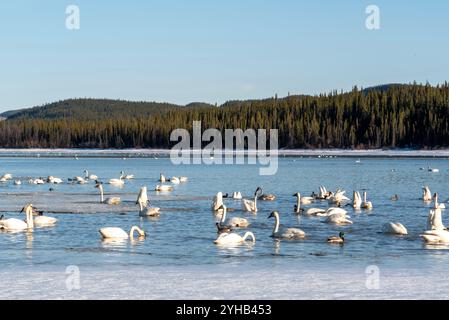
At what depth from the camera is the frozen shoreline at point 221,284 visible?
44.7ft

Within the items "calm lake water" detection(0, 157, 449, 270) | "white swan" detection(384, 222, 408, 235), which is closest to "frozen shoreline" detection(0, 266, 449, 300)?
"calm lake water" detection(0, 157, 449, 270)

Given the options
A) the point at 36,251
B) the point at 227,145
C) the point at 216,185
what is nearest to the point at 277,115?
the point at 227,145

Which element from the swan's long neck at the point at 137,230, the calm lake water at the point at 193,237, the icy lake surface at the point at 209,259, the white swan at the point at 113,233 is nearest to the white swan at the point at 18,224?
the icy lake surface at the point at 209,259

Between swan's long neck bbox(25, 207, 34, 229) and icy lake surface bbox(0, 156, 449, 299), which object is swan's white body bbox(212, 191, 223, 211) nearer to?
icy lake surface bbox(0, 156, 449, 299)

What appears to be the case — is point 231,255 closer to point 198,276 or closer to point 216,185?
point 198,276

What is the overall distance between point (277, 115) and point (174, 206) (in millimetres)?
134178

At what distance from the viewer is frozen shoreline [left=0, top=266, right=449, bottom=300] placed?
13609mm

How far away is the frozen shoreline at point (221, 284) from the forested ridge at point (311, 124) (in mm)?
125135

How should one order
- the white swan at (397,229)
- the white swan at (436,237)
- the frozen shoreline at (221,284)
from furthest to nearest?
1. the white swan at (397,229)
2. the white swan at (436,237)
3. the frozen shoreline at (221,284)

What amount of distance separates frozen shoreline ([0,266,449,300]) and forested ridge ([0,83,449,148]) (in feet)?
411

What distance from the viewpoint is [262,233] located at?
23438mm

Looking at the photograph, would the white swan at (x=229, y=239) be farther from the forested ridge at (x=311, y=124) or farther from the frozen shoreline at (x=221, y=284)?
the forested ridge at (x=311, y=124)

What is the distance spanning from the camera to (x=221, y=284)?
48.1 ft

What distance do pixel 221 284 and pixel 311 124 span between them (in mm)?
136728
